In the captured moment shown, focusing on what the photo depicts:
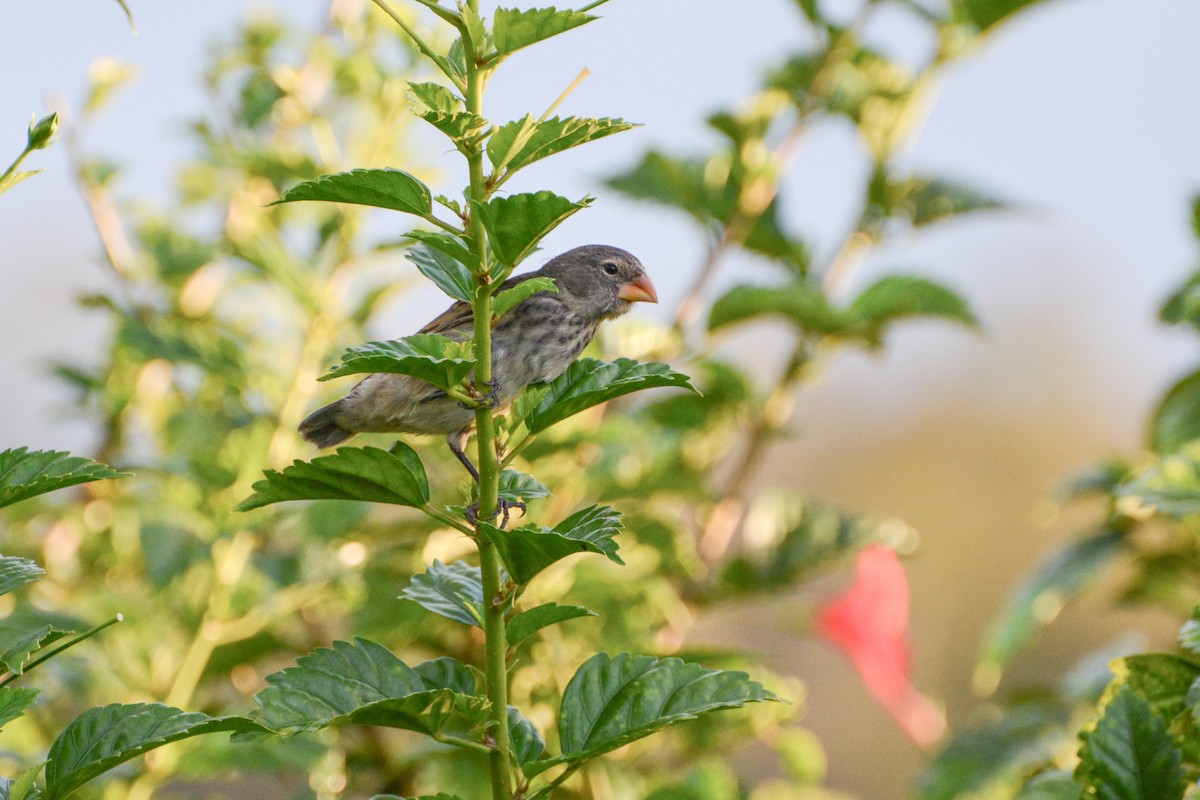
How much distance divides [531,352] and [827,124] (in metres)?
1.03

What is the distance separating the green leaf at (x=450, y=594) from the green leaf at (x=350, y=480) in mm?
110

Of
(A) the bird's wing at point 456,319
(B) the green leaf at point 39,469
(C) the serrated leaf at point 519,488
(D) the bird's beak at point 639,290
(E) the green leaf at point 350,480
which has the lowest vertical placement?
(B) the green leaf at point 39,469

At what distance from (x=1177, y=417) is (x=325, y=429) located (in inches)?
62.8

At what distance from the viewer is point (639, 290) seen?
2.58m

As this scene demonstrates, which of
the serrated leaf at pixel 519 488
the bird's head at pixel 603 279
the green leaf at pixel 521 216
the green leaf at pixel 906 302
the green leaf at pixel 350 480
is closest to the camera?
the green leaf at pixel 521 216

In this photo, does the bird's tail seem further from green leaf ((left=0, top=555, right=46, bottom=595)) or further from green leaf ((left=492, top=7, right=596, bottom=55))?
green leaf ((left=492, top=7, right=596, bottom=55))

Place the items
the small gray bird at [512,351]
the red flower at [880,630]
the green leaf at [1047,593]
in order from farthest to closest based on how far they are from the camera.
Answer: the red flower at [880,630]
the green leaf at [1047,593]
the small gray bird at [512,351]

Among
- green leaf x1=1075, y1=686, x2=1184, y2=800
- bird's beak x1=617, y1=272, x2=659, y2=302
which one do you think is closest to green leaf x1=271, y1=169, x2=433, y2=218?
green leaf x1=1075, y1=686, x2=1184, y2=800

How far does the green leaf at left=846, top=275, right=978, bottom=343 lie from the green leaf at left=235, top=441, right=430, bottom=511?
151 centimetres

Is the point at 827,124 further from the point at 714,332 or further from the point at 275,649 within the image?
the point at 275,649

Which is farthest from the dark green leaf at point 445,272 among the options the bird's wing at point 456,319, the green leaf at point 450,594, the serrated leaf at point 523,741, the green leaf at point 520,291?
the bird's wing at point 456,319

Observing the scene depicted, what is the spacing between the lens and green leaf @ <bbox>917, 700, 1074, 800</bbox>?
7.07 ft

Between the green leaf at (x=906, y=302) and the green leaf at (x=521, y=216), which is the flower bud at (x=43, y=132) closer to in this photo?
the green leaf at (x=521, y=216)

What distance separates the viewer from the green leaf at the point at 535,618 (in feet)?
3.85
